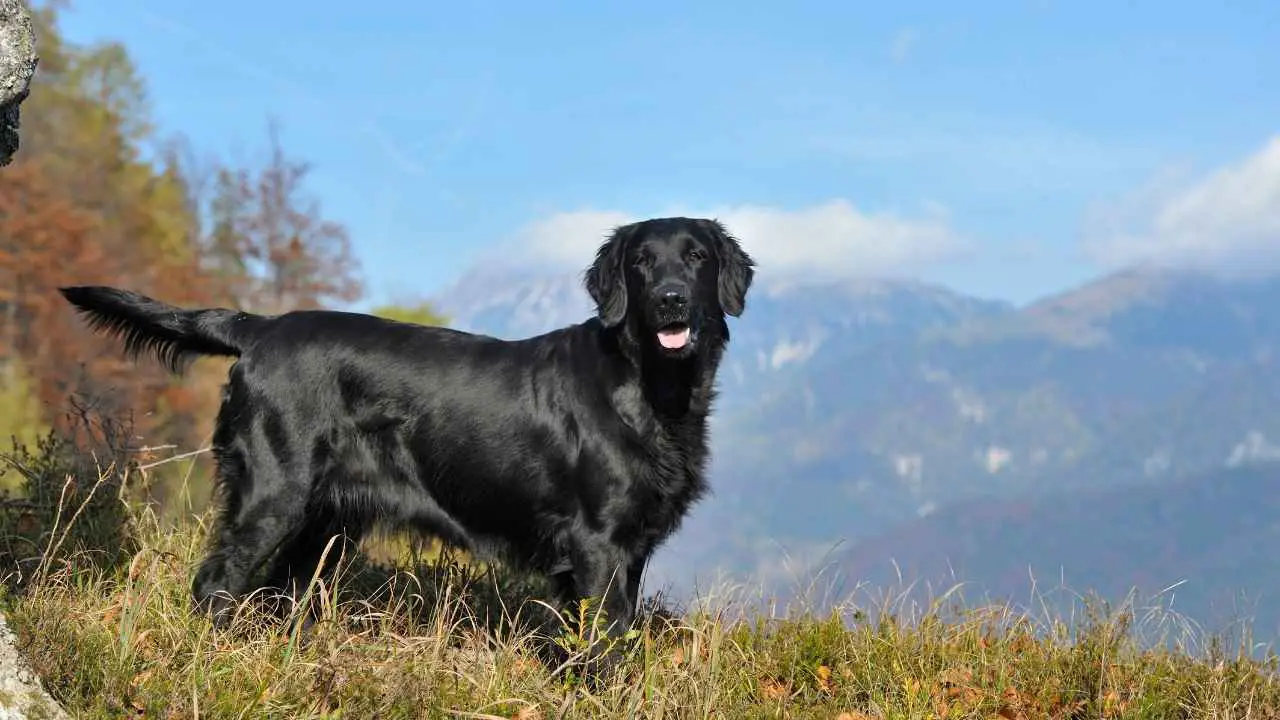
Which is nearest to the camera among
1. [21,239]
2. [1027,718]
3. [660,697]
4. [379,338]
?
[660,697]

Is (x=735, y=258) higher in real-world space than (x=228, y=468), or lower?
higher

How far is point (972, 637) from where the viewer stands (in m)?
5.95

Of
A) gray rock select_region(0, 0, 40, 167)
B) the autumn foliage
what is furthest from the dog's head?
the autumn foliage

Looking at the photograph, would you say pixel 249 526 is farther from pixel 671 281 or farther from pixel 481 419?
pixel 671 281

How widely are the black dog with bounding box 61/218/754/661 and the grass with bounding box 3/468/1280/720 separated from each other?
373mm

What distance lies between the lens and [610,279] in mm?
5707

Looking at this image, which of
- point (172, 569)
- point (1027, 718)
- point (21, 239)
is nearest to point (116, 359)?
point (21, 239)

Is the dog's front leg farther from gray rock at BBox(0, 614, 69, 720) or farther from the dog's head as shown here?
gray rock at BBox(0, 614, 69, 720)

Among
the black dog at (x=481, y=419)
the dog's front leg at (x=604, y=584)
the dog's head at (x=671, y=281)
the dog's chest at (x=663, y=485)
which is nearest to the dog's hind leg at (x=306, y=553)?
the black dog at (x=481, y=419)

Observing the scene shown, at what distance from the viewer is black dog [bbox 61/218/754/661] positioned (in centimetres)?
543

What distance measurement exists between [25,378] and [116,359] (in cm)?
445

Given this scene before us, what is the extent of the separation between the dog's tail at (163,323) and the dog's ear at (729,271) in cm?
221

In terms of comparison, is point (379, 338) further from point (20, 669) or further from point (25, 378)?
point (25, 378)

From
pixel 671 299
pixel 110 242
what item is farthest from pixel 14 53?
pixel 110 242
